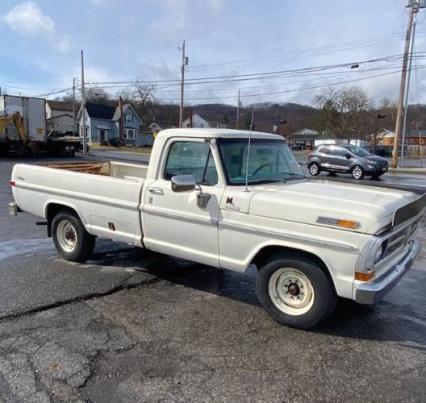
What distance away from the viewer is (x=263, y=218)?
4.07 m

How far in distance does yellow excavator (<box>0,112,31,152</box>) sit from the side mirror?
25.4 meters

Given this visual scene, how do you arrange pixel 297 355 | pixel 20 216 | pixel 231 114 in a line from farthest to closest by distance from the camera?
1. pixel 231 114
2. pixel 20 216
3. pixel 297 355

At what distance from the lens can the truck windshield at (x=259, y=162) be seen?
14.9 ft

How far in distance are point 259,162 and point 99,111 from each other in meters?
70.3

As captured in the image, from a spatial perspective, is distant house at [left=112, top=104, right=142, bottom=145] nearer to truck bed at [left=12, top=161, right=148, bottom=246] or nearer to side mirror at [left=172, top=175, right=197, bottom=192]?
truck bed at [left=12, top=161, right=148, bottom=246]

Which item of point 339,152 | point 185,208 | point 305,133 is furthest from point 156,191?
point 305,133

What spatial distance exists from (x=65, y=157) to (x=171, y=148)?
87.4 feet

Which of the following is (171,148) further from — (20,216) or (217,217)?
(20,216)

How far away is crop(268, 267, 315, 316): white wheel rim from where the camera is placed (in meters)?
4.05

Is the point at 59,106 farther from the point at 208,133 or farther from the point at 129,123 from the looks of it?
the point at 208,133

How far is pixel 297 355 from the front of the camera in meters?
3.65

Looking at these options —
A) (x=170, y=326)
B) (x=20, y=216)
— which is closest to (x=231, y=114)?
(x=20, y=216)

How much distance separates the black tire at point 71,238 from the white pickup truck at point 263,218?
1.9 inches

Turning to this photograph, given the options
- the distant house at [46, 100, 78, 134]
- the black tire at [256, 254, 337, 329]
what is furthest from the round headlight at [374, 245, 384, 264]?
the distant house at [46, 100, 78, 134]
